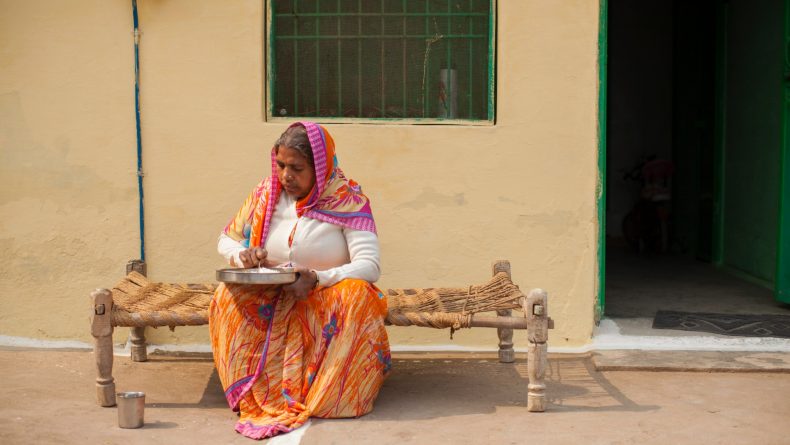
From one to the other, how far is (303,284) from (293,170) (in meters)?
0.54

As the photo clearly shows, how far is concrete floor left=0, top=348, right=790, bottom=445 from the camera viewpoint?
13.6 ft

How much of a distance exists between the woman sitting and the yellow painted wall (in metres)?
1.20

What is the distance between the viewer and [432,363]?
5.59 m

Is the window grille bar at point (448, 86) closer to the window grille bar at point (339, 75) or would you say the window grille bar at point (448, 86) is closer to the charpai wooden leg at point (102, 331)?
the window grille bar at point (339, 75)

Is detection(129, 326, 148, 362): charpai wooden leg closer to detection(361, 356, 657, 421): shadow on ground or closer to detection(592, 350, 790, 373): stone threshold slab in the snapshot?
detection(361, 356, 657, 421): shadow on ground

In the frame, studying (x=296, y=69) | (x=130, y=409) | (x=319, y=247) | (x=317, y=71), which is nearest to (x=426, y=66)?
(x=317, y=71)

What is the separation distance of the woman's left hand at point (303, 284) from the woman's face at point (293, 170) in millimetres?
405

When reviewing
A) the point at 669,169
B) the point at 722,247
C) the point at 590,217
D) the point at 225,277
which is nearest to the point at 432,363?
the point at 590,217

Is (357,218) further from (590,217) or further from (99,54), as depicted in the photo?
(99,54)

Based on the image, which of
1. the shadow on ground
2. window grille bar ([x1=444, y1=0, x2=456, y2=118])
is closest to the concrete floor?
the shadow on ground

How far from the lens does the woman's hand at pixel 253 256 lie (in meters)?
4.38

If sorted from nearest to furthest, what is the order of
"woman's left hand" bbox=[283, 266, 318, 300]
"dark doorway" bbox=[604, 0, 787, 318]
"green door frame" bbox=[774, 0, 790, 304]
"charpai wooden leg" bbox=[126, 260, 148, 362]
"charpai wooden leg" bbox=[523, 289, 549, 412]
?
"woman's left hand" bbox=[283, 266, 318, 300] → "charpai wooden leg" bbox=[523, 289, 549, 412] → "charpai wooden leg" bbox=[126, 260, 148, 362] → "green door frame" bbox=[774, 0, 790, 304] → "dark doorway" bbox=[604, 0, 787, 318]

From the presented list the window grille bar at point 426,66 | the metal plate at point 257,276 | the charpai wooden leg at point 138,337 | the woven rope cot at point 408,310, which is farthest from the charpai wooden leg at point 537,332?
the charpai wooden leg at point 138,337

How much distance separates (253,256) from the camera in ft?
14.4
